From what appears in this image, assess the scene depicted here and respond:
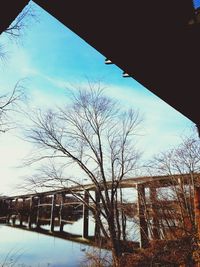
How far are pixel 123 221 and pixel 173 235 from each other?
3.56 metres

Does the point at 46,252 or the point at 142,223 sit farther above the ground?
the point at 142,223

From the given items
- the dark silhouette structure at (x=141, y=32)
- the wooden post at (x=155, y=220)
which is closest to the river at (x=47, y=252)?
the wooden post at (x=155, y=220)

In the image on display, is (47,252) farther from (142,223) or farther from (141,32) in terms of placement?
(141,32)

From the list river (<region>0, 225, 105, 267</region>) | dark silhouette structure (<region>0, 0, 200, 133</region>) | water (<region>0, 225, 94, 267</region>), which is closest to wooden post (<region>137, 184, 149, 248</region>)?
river (<region>0, 225, 105, 267</region>)

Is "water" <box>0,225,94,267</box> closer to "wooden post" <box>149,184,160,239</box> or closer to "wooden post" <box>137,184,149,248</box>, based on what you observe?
"wooden post" <box>137,184,149,248</box>

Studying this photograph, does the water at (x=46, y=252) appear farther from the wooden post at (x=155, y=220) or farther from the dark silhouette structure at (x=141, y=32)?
the dark silhouette structure at (x=141, y=32)

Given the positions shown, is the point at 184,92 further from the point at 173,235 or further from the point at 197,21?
the point at 173,235

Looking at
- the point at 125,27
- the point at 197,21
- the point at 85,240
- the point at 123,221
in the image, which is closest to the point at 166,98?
the point at 197,21

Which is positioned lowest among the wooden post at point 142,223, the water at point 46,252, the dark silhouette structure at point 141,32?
the water at point 46,252

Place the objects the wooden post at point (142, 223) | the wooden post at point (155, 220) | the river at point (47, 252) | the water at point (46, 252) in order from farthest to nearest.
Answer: the water at point (46, 252), the river at point (47, 252), the wooden post at point (142, 223), the wooden post at point (155, 220)

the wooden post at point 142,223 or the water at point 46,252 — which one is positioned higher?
the wooden post at point 142,223

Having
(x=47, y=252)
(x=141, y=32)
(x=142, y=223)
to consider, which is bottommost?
(x=47, y=252)

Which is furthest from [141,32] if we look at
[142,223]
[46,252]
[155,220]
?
[46,252]

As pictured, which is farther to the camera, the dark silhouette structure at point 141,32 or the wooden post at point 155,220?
the wooden post at point 155,220
